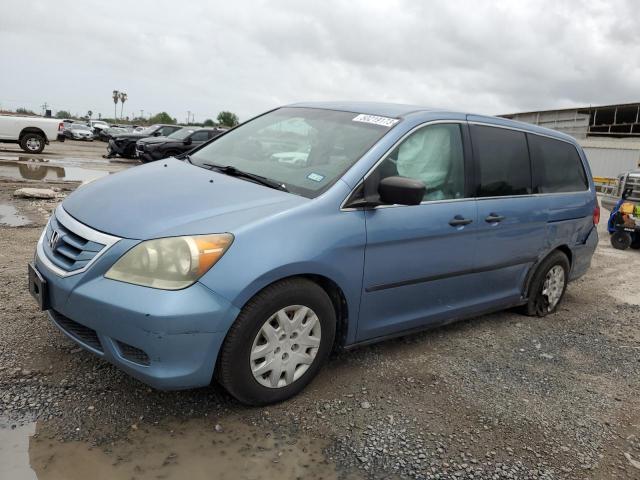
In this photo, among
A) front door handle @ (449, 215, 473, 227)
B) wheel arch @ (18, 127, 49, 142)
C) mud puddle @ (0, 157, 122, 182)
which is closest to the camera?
front door handle @ (449, 215, 473, 227)

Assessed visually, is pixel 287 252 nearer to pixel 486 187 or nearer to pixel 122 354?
→ pixel 122 354

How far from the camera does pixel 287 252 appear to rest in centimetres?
284

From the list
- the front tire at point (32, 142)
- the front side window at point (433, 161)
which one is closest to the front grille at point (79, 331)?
the front side window at point (433, 161)

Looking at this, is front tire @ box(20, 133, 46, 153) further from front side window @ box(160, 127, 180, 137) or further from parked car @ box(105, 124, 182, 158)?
front side window @ box(160, 127, 180, 137)

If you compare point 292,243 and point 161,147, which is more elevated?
point 161,147

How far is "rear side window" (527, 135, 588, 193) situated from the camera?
15.5 ft

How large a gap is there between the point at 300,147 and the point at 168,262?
1.41m

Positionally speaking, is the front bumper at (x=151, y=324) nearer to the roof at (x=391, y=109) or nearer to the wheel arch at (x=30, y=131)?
the roof at (x=391, y=109)

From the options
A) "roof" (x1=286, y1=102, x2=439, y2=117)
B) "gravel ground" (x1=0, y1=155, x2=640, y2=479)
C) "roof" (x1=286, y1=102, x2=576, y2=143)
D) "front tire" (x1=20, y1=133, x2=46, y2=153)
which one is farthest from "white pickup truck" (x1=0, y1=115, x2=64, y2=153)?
"roof" (x1=286, y1=102, x2=439, y2=117)

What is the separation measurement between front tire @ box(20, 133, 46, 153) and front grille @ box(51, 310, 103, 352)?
705 inches

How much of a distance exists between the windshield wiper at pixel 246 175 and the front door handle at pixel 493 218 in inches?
64.3

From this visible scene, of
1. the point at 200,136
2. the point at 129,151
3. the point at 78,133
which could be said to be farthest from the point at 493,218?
the point at 78,133

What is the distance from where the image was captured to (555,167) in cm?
496

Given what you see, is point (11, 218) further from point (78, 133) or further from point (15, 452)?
point (78, 133)
